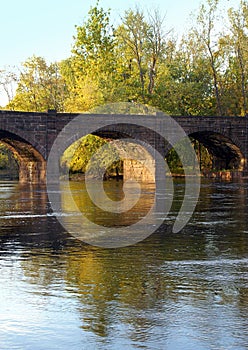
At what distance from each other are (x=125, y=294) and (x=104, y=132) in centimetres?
5157

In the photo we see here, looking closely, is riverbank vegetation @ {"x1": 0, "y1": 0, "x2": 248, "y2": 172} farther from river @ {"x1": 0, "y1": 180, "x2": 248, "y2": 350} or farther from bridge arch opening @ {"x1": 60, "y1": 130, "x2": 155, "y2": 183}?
river @ {"x1": 0, "y1": 180, "x2": 248, "y2": 350}

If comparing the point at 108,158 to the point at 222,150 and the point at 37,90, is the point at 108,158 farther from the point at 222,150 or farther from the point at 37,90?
the point at 37,90

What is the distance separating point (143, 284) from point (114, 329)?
2271 millimetres

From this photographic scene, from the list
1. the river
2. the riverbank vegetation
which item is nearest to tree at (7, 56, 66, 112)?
the riverbank vegetation

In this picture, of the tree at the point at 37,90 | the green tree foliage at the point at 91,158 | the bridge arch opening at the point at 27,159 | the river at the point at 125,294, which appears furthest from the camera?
the tree at the point at 37,90

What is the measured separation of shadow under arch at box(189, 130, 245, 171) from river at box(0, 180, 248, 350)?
4951cm

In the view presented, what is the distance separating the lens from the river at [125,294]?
6730 millimetres

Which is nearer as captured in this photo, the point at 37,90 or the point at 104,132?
the point at 104,132

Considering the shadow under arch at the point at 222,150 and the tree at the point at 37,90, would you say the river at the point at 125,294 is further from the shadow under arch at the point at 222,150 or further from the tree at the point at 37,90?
the tree at the point at 37,90

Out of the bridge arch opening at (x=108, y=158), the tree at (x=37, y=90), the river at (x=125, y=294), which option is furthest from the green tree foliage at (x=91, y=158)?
the river at (x=125, y=294)

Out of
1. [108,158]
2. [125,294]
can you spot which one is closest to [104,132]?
[108,158]

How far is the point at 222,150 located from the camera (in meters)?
69.5

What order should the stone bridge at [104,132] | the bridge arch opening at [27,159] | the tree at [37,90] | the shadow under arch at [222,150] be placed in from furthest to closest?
the tree at [37,90] < the shadow under arch at [222,150] < the bridge arch opening at [27,159] < the stone bridge at [104,132]

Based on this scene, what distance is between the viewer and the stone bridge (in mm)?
54500
